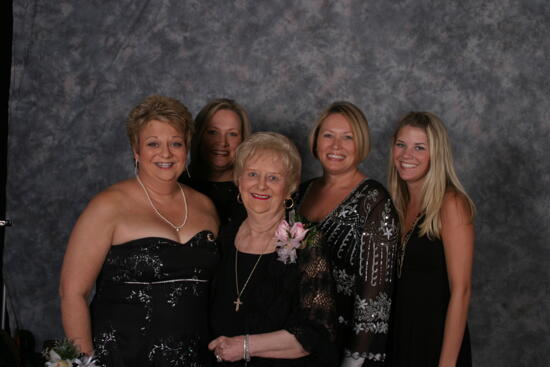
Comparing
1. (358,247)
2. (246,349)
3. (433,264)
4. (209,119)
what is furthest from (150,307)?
(433,264)

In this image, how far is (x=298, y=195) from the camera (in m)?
3.37

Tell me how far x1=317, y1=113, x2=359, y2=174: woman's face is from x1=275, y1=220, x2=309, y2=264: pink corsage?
64 cm

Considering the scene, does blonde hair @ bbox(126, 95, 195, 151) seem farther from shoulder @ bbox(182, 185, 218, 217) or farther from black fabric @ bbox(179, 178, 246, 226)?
black fabric @ bbox(179, 178, 246, 226)

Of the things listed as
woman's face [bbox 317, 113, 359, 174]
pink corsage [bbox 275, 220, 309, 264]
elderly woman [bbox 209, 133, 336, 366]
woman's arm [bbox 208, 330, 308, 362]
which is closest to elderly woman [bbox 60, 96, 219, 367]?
elderly woman [bbox 209, 133, 336, 366]

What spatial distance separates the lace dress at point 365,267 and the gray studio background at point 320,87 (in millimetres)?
1752

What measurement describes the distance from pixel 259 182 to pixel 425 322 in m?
1.22

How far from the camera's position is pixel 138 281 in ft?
8.69

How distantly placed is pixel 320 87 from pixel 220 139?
4.36 ft

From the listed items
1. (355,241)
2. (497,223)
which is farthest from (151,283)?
(497,223)

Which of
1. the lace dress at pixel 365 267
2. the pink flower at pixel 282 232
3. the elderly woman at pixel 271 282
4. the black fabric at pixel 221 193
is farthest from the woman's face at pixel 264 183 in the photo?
the black fabric at pixel 221 193

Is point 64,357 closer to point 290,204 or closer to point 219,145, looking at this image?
point 290,204

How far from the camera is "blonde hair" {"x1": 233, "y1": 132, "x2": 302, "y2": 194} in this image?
2682 mm

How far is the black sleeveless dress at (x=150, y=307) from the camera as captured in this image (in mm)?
2627

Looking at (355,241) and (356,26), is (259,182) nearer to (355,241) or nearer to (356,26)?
(355,241)
